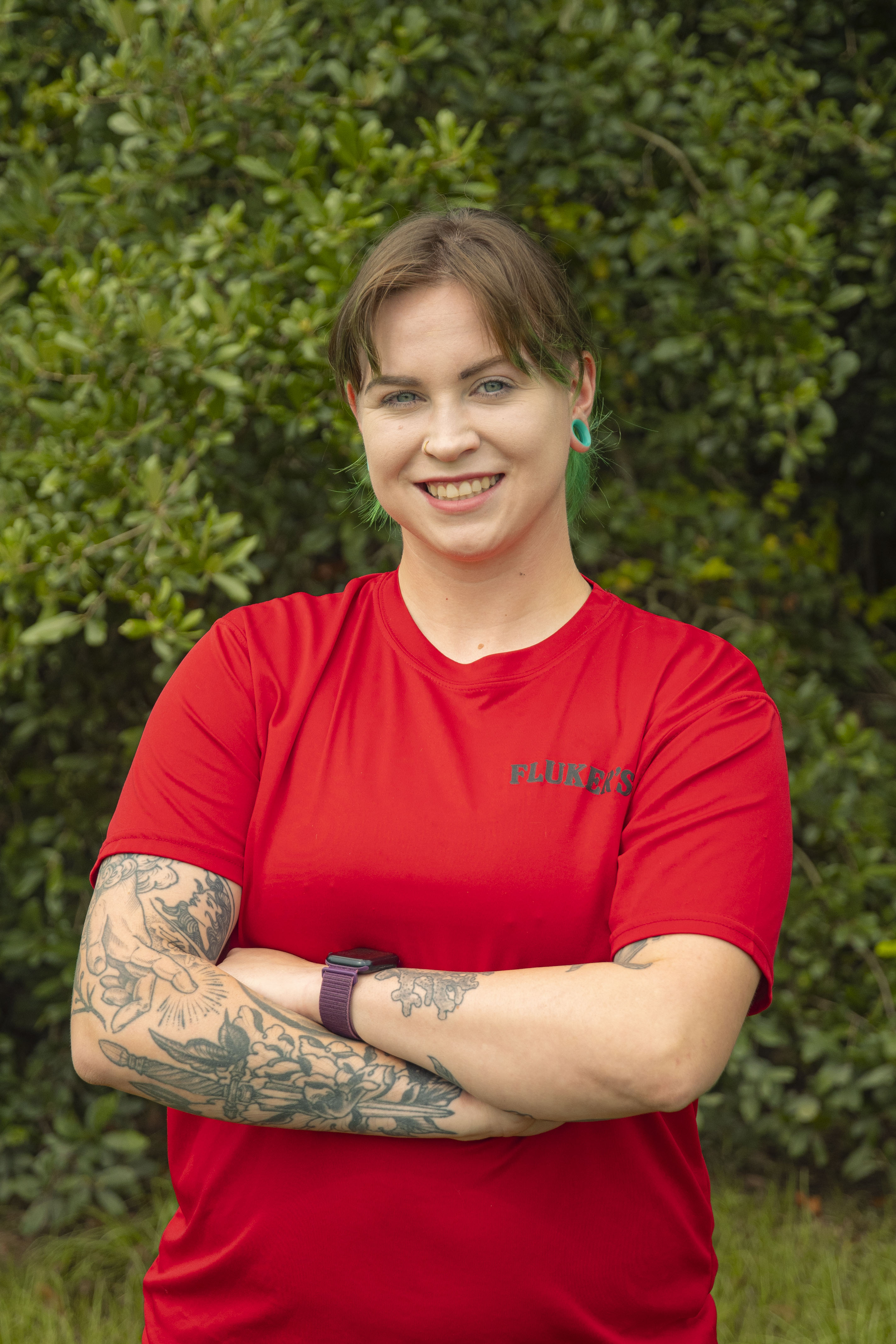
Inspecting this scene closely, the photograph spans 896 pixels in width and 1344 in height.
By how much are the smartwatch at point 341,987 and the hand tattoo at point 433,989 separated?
0.09 feet

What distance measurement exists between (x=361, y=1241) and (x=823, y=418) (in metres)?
2.26

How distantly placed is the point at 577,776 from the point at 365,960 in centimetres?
37

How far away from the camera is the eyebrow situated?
1.63 meters

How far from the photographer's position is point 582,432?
184 cm

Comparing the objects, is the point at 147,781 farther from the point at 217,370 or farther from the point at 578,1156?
the point at 217,370

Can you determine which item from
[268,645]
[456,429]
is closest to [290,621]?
[268,645]

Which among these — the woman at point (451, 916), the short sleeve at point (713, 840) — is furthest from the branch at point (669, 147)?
the short sleeve at point (713, 840)

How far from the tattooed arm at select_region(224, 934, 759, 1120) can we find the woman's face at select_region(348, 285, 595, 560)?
2.00ft

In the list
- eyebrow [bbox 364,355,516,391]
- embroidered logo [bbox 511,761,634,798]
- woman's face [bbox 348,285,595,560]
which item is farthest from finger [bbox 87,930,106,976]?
eyebrow [bbox 364,355,516,391]

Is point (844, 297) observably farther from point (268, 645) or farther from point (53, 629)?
point (53, 629)

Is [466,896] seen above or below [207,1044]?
above

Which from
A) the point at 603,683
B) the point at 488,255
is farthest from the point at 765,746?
the point at 488,255

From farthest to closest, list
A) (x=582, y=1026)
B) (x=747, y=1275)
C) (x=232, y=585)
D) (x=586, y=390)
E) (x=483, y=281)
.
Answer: (x=747, y=1275) → (x=232, y=585) → (x=586, y=390) → (x=483, y=281) → (x=582, y=1026)

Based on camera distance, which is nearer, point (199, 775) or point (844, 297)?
point (199, 775)
